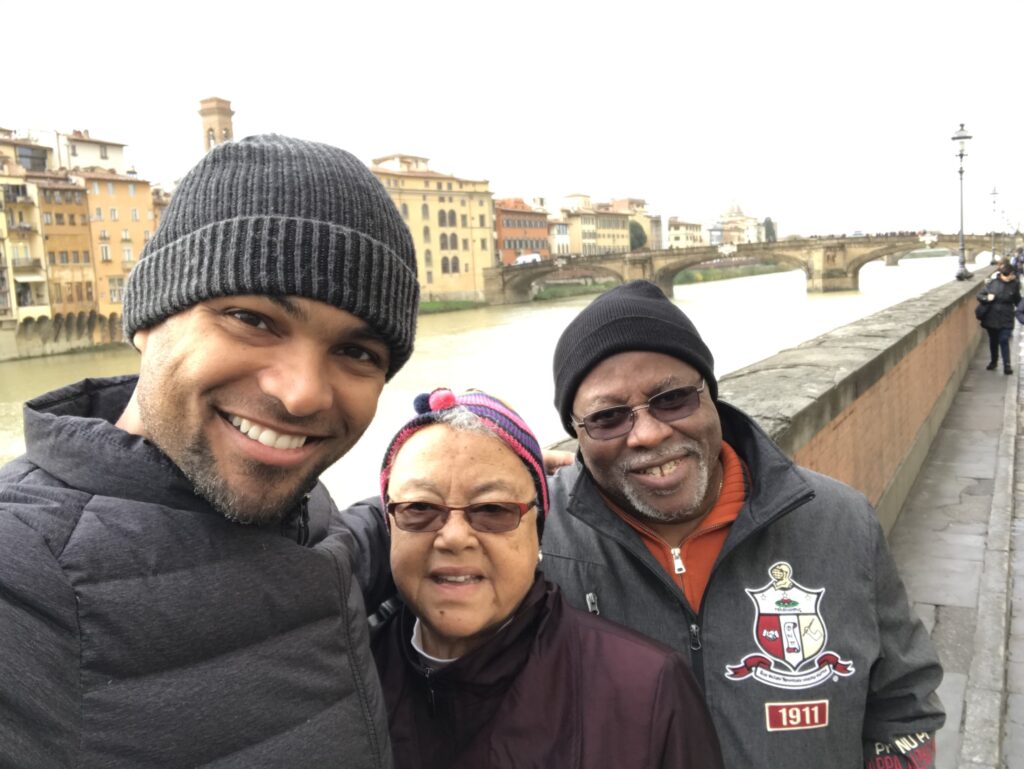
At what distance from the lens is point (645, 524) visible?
142 cm

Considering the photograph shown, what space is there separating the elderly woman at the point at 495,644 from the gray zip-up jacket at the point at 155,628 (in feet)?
0.46

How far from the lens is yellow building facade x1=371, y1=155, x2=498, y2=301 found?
5031 centimetres

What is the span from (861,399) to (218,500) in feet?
10.2

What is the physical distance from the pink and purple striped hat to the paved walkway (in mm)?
1713

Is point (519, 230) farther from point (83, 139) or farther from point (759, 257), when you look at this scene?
point (83, 139)

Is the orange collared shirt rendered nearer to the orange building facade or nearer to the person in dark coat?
the person in dark coat

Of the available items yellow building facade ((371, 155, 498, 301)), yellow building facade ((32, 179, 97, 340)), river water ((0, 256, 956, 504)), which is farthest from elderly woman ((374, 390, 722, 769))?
yellow building facade ((371, 155, 498, 301))

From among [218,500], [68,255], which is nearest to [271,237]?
[218,500]

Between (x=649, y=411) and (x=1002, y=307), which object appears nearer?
(x=649, y=411)

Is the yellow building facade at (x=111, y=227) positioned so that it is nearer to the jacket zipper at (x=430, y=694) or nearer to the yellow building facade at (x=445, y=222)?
the yellow building facade at (x=445, y=222)

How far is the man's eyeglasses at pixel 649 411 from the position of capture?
56.2 inches

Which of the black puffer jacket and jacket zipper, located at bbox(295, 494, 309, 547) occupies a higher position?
jacket zipper, located at bbox(295, 494, 309, 547)

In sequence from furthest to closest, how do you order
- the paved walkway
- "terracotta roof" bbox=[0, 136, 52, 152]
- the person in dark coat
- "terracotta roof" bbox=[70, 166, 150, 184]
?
"terracotta roof" bbox=[0, 136, 52, 152], "terracotta roof" bbox=[70, 166, 150, 184], the person in dark coat, the paved walkway

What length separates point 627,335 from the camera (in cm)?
143
